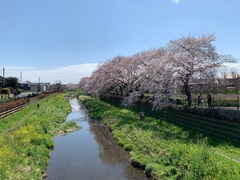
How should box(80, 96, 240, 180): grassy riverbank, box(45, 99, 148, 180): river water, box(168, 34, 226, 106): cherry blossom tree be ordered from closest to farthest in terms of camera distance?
box(80, 96, 240, 180): grassy riverbank, box(45, 99, 148, 180): river water, box(168, 34, 226, 106): cherry blossom tree

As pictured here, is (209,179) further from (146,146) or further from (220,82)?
(220,82)

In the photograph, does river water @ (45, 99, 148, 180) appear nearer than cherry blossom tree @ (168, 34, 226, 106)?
Yes

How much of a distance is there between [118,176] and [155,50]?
85.9 ft

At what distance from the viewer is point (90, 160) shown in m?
16.4

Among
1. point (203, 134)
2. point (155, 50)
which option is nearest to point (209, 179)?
point (203, 134)

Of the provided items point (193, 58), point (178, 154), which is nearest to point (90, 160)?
point (178, 154)

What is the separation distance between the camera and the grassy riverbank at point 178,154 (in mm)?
10500

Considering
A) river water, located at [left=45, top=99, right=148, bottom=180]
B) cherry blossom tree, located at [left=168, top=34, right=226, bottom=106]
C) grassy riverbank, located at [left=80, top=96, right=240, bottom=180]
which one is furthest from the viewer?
cherry blossom tree, located at [left=168, top=34, right=226, bottom=106]

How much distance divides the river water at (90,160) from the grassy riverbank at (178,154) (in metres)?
0.72

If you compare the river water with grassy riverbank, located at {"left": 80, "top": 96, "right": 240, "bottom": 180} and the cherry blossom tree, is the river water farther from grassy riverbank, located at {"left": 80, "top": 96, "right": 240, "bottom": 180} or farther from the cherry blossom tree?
the cherry blossom tree

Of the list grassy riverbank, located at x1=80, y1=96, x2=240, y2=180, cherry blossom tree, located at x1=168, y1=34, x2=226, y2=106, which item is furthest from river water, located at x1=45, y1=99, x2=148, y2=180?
cherry blossom tree, located at x1=168, y1=34, x2=226, y2=106

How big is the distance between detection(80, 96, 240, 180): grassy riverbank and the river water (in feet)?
2.38

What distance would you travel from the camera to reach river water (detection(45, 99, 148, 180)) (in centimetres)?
1359

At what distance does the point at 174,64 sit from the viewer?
24.8 m
